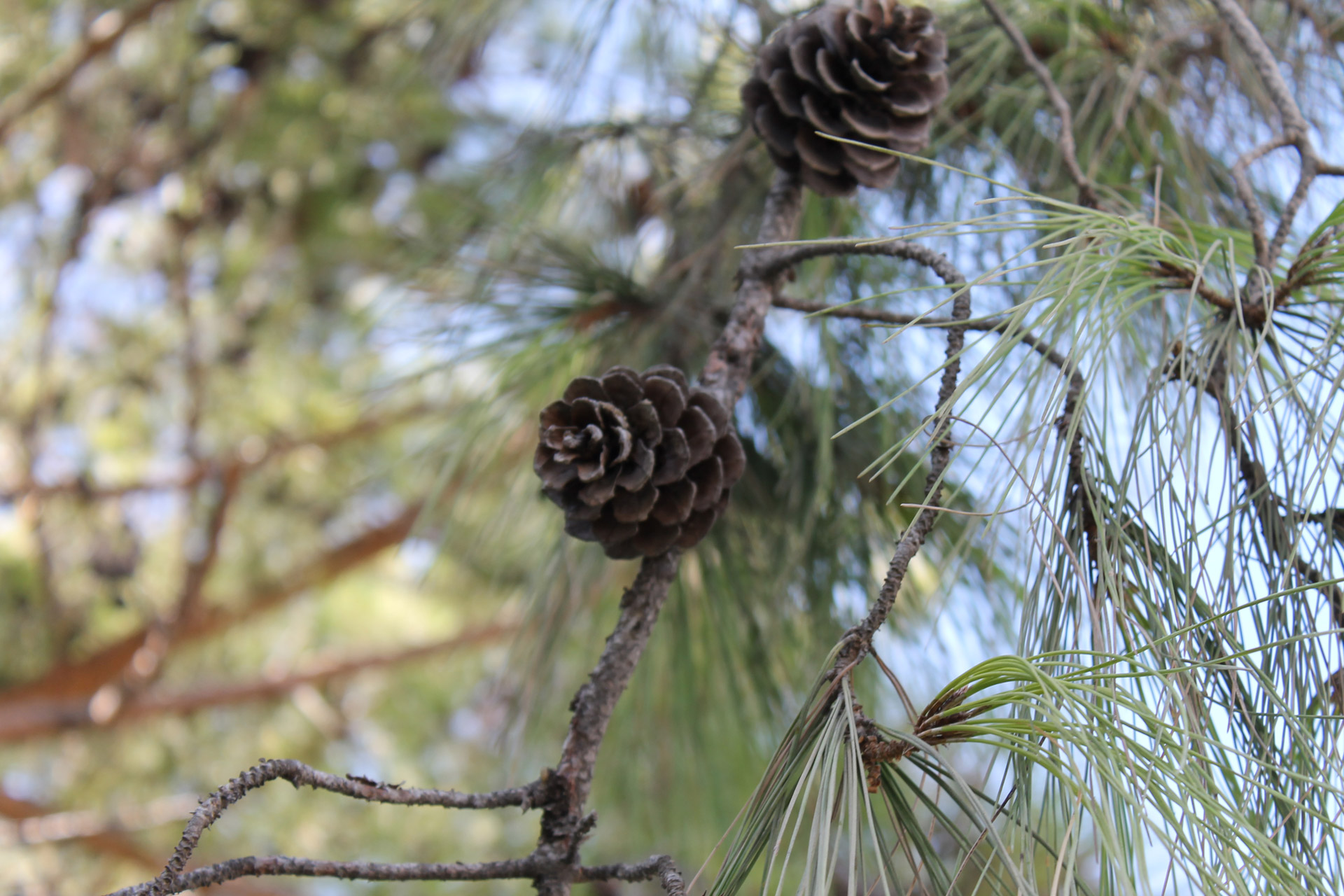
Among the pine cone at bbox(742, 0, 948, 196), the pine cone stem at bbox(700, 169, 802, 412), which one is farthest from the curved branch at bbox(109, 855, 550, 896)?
the pine cone at bbox(742, 0, 948, 196)

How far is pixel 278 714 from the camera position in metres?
2.34

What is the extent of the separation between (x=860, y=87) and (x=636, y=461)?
0.29m

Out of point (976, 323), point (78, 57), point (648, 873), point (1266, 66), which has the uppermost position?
point (78, 57)

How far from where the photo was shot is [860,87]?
611 mm

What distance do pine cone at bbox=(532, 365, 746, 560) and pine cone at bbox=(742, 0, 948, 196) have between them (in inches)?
7.5

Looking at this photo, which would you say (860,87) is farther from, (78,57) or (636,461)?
(78,57)

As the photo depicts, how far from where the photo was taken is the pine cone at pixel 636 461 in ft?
1.75

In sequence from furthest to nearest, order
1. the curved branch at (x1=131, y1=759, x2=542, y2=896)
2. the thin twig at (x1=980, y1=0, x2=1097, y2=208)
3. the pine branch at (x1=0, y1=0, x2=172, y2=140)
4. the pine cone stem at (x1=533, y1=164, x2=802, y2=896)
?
the pine branch at (x1=0, y1=0, x2=172, y2=140), the thin twig at (x1=980, y1=0, x2=1097, y2=208), the pine cone stem at (x1=533, y1=164, x2=802, y2=896), the curved branch at (x1=131, y1=759, x2=542, y2=896)

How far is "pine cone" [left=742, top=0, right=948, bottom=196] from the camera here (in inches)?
23.9

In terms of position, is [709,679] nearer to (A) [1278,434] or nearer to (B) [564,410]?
(B) [564,410]

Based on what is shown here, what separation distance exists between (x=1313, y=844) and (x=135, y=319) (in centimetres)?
221

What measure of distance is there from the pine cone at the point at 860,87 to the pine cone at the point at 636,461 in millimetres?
191

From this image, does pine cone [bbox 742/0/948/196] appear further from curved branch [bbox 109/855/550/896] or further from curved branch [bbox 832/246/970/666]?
curved branch [bbox 109/855/550/896]

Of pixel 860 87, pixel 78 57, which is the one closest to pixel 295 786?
pixel 860 87
